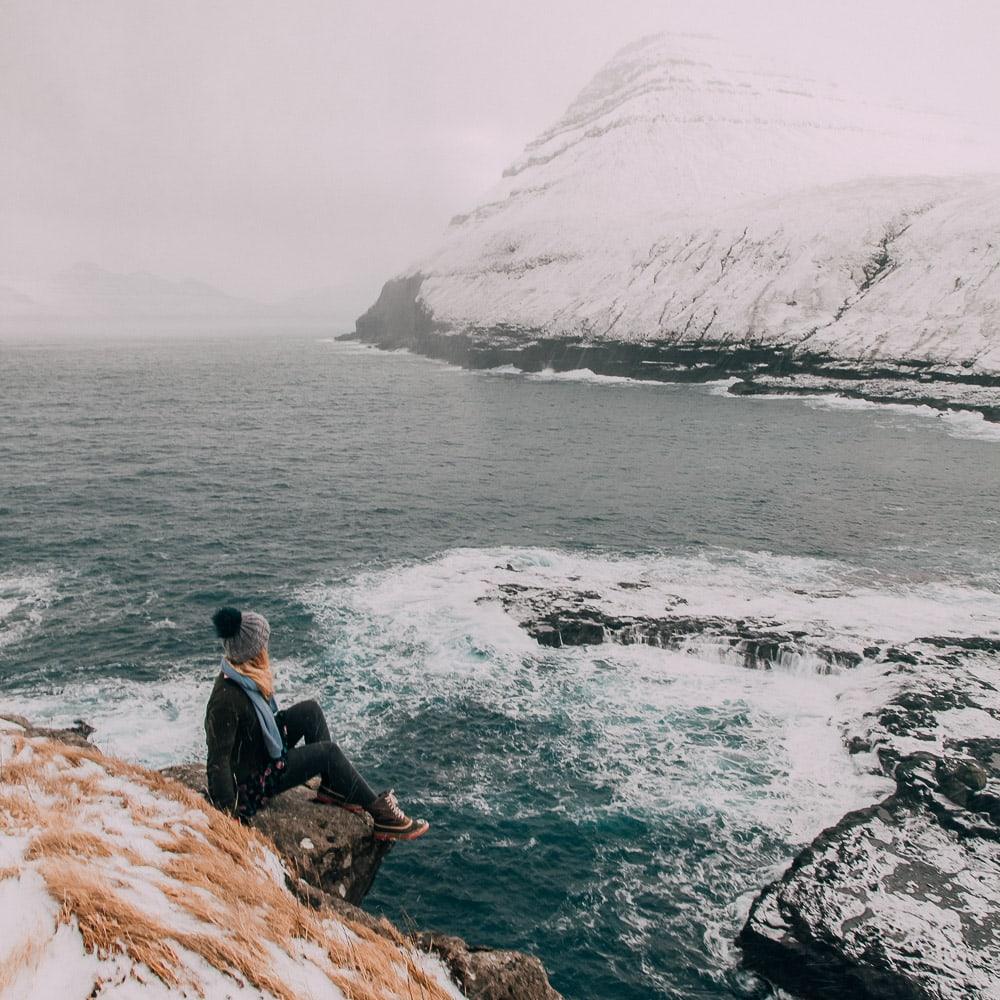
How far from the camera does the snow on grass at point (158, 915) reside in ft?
13.2

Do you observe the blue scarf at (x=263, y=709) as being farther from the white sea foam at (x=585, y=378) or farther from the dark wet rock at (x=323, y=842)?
the white sea foam at (x=585, y=378)

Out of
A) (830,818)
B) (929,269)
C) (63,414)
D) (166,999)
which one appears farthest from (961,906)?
(929,269)

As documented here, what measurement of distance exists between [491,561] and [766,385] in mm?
63483

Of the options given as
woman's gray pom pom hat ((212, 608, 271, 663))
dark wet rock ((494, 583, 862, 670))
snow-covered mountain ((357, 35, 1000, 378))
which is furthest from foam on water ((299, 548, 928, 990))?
snow-covered mountain ((357, 35, 1000, 378))

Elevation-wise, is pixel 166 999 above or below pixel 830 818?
above

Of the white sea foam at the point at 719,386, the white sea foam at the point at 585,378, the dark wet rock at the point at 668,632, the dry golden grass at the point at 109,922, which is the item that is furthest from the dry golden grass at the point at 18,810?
the white sea foam at the point at 585,378

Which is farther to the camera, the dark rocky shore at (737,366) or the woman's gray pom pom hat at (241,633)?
the dark rocky shore at (737,366)

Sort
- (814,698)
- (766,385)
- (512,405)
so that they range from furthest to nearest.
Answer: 1. (766,385)
2. (512,405)
3. (814,698)

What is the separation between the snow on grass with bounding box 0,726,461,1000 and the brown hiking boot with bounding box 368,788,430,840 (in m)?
1.40

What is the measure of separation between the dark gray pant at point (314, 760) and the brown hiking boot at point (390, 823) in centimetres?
13

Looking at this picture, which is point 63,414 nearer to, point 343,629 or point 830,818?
point 343,629

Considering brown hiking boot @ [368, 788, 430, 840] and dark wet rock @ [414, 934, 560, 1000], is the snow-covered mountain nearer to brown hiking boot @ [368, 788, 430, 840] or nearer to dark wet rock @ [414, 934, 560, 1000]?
brown hiking boot @ [368, 788, 430, 840]

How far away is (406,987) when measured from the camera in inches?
196

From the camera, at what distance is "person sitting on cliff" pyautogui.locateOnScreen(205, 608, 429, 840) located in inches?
270
